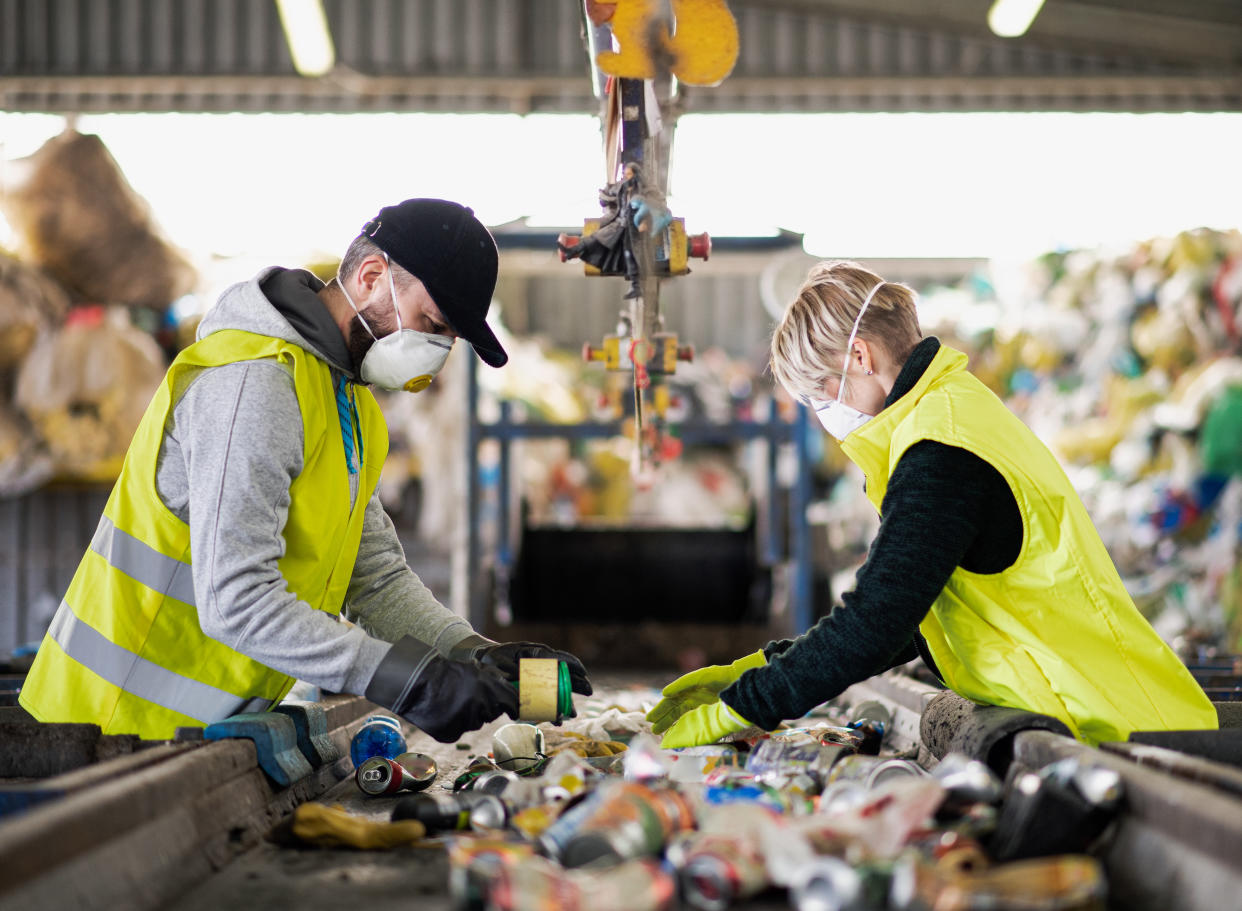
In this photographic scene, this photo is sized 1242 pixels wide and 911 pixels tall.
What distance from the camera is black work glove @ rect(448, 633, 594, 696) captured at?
1.81 m

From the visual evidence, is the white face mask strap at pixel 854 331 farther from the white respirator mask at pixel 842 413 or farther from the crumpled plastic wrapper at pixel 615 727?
the crumpled plastic wrapper at pixel 615 727

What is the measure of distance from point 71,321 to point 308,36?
2539mm

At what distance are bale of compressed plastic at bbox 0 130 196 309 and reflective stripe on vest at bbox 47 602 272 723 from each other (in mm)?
5758

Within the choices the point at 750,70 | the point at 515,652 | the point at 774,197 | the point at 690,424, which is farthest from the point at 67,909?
the point at 774,197

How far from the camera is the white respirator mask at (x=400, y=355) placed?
6.13 ft

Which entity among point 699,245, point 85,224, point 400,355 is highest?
point 85,224

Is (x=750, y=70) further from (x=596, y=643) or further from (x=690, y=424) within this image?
(x=596, y=643)

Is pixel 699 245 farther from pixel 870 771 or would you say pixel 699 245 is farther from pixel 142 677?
pixel 142 677

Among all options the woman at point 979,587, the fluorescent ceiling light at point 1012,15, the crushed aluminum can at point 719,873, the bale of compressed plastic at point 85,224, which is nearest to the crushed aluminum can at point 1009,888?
the crushed aluminum can at point 719,873

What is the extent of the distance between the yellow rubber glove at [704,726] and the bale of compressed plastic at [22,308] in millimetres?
6008

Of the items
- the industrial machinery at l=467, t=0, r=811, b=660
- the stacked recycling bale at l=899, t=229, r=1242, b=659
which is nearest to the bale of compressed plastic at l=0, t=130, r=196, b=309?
the industrial machinery at l=467, t=0, r=811, b=660

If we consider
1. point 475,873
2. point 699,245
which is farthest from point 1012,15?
point 475,873

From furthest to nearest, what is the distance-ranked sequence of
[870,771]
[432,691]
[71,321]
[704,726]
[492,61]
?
[492,61]
[71,321]
[704,726]
[432,691]
[870,771]

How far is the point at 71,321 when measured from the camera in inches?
265
